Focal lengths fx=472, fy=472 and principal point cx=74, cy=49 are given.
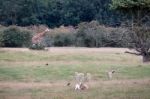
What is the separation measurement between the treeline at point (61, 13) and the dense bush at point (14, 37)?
852 inches

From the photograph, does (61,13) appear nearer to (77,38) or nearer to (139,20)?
(77,38)

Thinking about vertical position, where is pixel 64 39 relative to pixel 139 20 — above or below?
below

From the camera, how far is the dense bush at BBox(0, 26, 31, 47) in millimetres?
55156

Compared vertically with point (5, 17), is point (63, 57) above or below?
above

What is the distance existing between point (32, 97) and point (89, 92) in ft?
9.76

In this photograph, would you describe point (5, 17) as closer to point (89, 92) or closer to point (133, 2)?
point (133, 2)

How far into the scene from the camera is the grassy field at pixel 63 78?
63.2 ft

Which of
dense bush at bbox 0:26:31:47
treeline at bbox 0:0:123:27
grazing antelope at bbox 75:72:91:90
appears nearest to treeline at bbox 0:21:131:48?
dense bush at bbox 0:26:31:47

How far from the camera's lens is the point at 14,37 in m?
55.3

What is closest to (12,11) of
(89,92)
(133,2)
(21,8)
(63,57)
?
(21,8)

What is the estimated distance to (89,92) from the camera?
20.2m

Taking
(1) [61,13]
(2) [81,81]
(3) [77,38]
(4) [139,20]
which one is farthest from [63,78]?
(1) [61,13]

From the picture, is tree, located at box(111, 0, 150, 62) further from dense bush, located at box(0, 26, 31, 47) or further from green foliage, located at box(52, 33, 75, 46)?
green foliage, located at box(52, 33, 75, 46)

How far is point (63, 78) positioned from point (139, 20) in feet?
22.2
